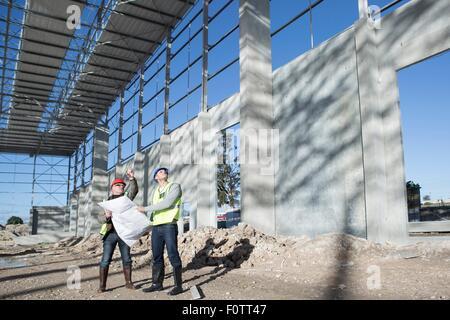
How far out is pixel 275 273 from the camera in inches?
272

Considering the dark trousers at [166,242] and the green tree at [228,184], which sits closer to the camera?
the dark trousers at [166,242]

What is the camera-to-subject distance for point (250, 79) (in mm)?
11883

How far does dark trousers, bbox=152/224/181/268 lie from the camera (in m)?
4.96

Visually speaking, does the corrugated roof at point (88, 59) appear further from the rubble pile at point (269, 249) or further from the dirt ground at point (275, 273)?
the dirt ground at point (275, 273)

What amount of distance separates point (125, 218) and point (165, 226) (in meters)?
0.64

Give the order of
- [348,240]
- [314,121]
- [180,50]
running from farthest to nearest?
[180,50]
[314,121]
[348,240]

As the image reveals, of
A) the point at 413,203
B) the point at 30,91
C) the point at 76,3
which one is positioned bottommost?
the point at 413,203

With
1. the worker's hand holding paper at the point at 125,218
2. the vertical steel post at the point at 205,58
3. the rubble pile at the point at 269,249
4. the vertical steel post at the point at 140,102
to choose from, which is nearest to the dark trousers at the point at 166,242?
the worker's hand holding paper at the point at 125,218

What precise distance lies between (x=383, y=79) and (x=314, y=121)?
2187 mm

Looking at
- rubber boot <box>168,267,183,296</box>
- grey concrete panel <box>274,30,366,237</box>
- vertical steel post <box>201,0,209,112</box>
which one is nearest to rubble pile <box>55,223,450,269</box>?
grey concrete panel <box>274,30,366,237</box>

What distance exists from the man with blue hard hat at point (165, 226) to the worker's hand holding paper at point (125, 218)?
0.26m

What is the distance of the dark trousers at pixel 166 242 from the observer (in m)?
4.96
